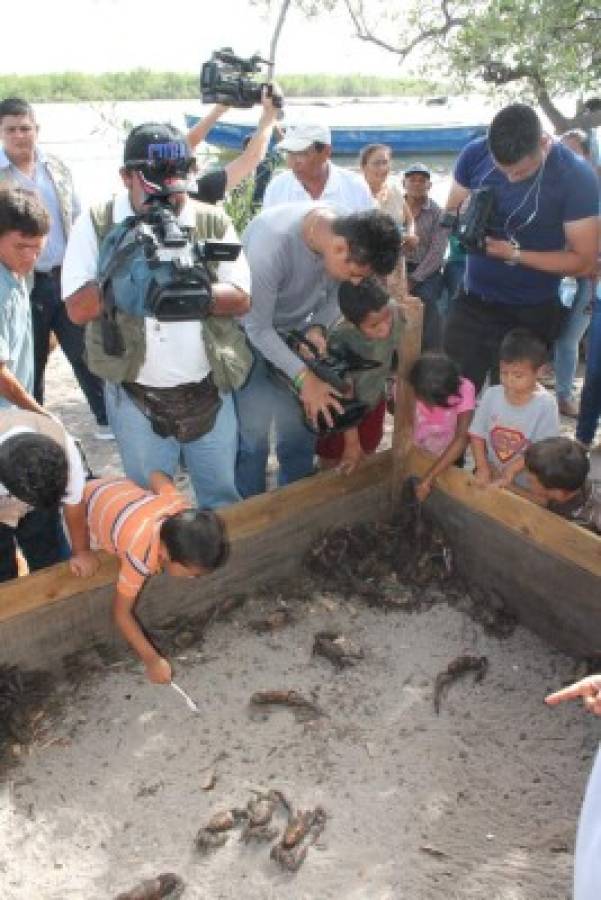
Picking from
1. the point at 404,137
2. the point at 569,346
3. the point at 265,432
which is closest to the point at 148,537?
the point at 265,432

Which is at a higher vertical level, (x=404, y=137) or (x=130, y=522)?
(x=404, y=137)

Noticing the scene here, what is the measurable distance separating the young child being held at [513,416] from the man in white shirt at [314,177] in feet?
4.31

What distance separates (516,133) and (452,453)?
53.6 inches

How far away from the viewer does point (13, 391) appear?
114 inches

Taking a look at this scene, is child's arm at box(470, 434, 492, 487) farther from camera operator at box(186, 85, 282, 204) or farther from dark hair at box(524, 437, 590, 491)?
camera operator at box(186, 85, 282, 204)

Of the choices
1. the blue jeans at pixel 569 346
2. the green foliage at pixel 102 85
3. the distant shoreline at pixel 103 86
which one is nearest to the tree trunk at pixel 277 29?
the blue jeans at pixel 569 346

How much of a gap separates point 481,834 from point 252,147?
10.9ft

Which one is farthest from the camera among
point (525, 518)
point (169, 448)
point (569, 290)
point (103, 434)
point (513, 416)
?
point (569, 290)

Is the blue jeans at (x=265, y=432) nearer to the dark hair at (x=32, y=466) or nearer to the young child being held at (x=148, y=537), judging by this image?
the young child being held at (x=148, y=537)

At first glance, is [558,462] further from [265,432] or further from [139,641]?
[139,641]

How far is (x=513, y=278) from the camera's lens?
372 cm

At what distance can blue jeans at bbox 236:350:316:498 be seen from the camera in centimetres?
351

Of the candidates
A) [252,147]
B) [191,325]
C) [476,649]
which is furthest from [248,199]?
[476,649]

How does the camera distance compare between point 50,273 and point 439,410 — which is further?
point 50,273
